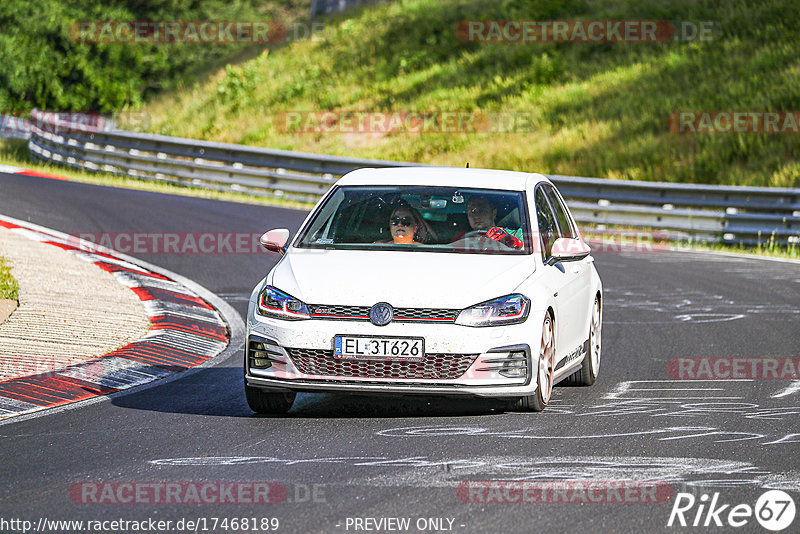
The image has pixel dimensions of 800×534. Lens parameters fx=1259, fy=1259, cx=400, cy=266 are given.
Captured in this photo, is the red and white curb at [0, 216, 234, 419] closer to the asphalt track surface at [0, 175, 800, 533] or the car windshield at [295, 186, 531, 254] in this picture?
the asphalt track surface at [0, 175, 800, 533]

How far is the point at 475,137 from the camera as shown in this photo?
3362 centimetres

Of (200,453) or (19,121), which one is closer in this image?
(200,453)

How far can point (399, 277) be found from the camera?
25.6 ft

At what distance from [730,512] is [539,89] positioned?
3112 centimetres

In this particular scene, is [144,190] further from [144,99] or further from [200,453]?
[144,99]

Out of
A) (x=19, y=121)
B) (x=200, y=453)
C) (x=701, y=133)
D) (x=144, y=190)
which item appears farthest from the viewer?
(x=19, y=121)

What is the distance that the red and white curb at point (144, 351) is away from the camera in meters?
8.66

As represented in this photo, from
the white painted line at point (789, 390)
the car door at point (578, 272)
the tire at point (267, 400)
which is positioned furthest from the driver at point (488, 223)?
the white painted line at point (789, 390)

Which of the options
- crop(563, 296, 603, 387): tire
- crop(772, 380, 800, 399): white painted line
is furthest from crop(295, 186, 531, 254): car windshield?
crop(772, 380, 800, 399): white painted line

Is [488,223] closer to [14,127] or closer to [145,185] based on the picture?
[145,185]

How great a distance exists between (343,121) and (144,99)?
21.6 m

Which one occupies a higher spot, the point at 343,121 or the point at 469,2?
the point at 469,2

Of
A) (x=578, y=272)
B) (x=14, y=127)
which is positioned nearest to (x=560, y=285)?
(x=578, y=272)

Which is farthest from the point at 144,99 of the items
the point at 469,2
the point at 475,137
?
the point at 475,137
